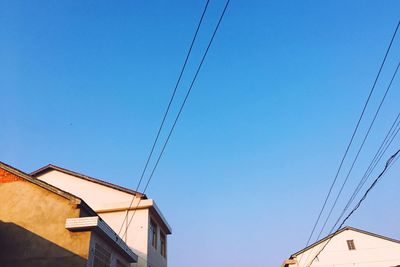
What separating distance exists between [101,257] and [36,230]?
104 inches

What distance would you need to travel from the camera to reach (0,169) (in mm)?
14961

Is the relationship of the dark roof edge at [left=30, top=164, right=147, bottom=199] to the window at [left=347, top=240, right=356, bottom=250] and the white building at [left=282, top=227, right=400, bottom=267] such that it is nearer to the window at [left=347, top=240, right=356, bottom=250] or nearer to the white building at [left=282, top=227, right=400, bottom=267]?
the white building at [left=282, top=227, right=400, bottom=267]

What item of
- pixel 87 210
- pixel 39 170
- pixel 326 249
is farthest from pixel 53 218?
pixel 326 249

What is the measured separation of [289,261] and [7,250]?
32.5 m

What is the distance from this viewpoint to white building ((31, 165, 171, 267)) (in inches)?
863

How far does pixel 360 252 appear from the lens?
117 feet

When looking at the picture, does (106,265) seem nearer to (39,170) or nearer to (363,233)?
(39,170)

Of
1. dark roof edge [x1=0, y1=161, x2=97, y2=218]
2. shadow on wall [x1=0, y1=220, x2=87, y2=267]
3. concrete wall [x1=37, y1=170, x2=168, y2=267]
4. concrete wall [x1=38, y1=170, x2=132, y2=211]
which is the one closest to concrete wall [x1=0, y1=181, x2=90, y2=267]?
shadow on wall [x1=0, y1=220, x2=87, y2=267]

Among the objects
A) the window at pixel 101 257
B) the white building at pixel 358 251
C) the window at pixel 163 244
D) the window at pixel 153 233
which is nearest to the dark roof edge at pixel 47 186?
the window at pixel 101 257

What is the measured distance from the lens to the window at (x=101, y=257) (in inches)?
522

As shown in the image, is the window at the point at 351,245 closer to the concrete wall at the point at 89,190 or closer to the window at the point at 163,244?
the window at the point at 163,244

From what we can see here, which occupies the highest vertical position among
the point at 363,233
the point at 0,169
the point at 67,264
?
the point at 363,233

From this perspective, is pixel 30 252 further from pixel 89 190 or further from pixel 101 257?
pixel 89 190

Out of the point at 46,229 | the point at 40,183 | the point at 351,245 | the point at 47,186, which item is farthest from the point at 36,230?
the point at 351,245
